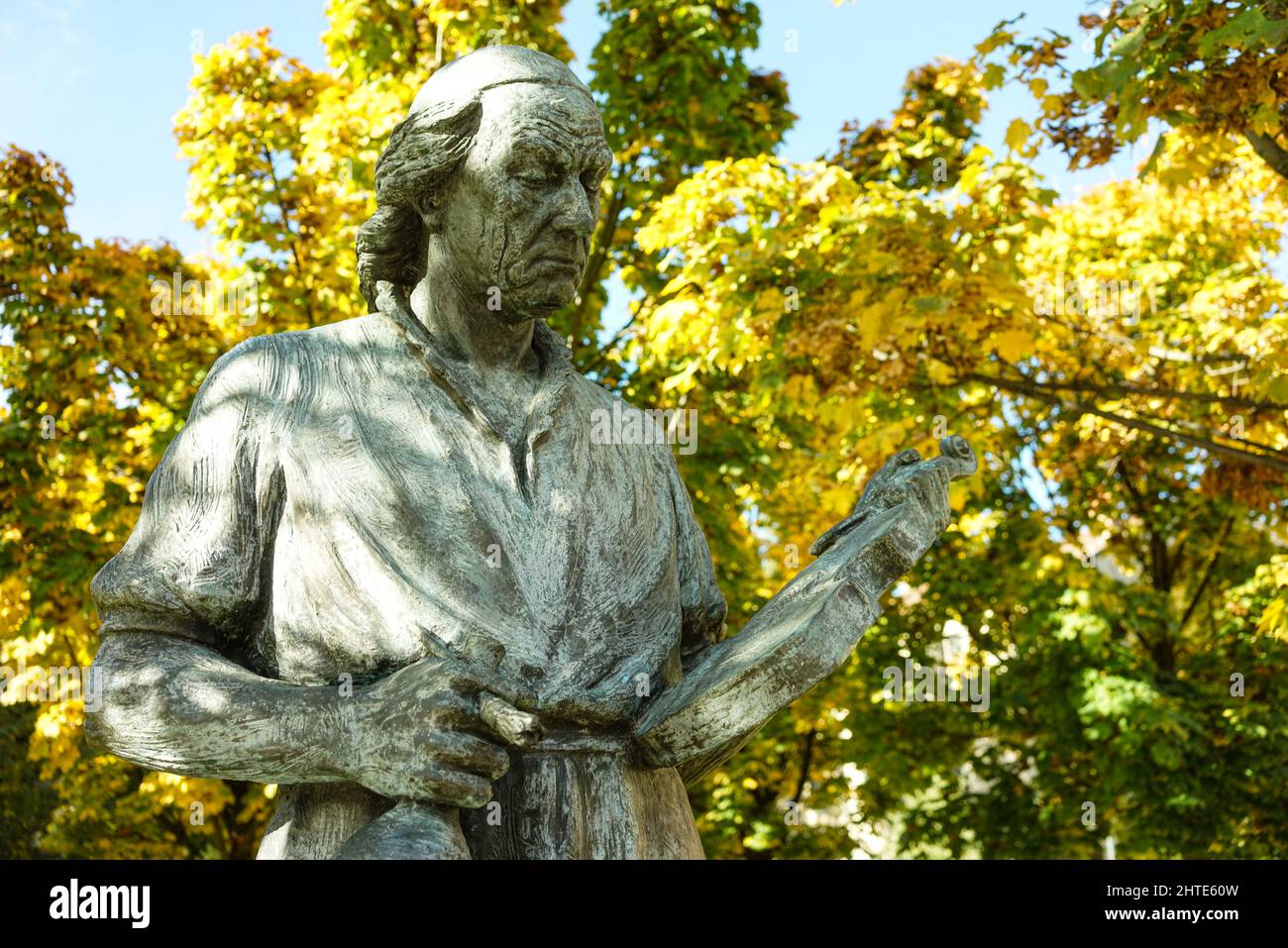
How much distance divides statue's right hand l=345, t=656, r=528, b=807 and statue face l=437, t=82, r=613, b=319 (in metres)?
0.85

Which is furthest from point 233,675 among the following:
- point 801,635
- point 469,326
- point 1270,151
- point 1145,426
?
point 1145,426

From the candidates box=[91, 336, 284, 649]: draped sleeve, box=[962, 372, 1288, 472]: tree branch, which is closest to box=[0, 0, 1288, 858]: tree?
box=[962, 372, 1288, 472]: tree branch

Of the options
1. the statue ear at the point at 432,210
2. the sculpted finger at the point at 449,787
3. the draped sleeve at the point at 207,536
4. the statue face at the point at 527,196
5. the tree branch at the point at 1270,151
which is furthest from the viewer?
the tree branch at the point at 1270,151

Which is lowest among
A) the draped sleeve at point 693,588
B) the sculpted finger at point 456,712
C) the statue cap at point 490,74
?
the sculpted finger at point 456,712

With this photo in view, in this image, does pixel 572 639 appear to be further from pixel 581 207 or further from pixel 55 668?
pixel 55 668

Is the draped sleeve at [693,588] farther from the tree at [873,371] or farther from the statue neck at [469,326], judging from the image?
the tree at [873,371]

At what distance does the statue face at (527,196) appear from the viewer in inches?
125

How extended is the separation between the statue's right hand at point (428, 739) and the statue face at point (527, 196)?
2.80 ft

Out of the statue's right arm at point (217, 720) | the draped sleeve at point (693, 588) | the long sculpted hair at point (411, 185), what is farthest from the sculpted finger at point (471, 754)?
the long sculpted hair at point (411, 185)
